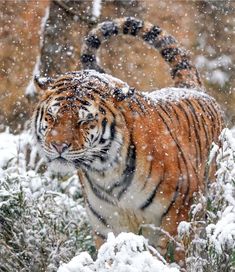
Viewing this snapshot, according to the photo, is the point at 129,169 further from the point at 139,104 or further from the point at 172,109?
the point at 172,109

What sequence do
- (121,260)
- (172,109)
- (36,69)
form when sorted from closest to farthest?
(121,260), (172,109), (36,69)

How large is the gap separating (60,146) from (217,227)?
108 cm

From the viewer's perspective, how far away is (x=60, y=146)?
13.3 feet

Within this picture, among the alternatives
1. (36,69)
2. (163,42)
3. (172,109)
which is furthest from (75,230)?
(36,69)

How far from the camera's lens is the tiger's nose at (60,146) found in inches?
160

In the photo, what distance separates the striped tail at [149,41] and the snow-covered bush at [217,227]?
5.94ft

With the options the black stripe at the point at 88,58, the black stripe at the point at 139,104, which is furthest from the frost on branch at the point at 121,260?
the black stripe at the point at 88,58

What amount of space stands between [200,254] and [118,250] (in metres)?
0.66

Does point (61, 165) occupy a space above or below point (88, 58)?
below

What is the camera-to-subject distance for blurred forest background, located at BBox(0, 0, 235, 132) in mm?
8711

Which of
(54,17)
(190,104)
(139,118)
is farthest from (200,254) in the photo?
(54,17)

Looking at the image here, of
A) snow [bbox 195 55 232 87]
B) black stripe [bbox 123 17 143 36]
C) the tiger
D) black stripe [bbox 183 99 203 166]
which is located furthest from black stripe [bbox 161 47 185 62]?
snow [bbox 195 55 232 87]

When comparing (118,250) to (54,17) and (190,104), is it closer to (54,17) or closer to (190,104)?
(190,104)

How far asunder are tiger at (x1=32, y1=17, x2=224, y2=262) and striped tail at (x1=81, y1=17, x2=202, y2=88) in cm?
102
